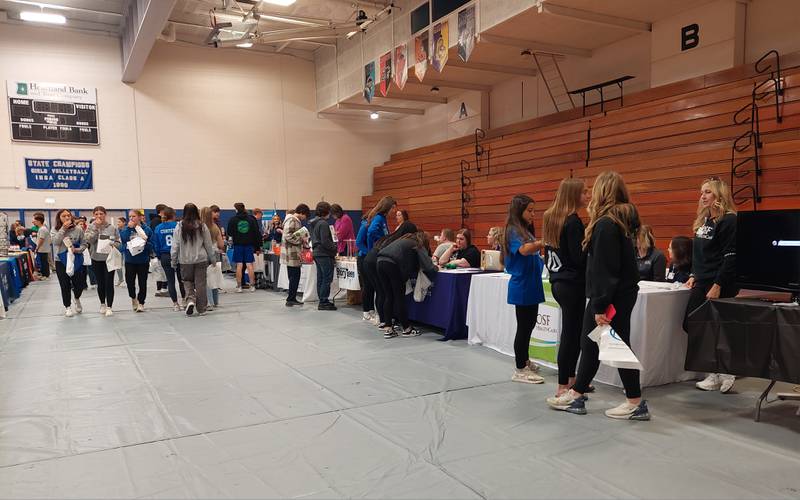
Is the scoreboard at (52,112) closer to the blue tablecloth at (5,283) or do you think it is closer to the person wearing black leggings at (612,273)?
the blue tablecloth at (5,283)

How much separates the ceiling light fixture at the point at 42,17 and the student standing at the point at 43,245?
4147mm

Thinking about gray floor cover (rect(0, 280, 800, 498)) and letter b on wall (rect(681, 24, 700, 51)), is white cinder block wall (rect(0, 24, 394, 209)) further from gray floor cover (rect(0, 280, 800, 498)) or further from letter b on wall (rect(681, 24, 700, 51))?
letter b on wall (rect(681, 24, 700, 51))

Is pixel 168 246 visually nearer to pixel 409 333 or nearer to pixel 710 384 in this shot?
pixel 409 333

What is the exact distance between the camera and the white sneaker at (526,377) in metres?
3.72

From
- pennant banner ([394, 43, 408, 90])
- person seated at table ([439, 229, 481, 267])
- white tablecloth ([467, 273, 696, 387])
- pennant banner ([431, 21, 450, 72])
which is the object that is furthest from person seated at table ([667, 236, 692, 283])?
pennant banner ([394, 43, 408, 90])

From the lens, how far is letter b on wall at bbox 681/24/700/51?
26.4ft

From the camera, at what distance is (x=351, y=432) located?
2867 mm

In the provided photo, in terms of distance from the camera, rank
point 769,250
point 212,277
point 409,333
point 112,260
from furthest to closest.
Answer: point 212,277
point 112,260
point 409,333
point 769,250

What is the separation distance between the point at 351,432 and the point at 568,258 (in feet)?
5.23

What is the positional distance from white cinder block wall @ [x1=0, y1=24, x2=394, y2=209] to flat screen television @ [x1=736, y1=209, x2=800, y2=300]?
498 inches

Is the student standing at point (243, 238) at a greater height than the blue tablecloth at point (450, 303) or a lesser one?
greater

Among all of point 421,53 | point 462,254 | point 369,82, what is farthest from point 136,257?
point 369,82

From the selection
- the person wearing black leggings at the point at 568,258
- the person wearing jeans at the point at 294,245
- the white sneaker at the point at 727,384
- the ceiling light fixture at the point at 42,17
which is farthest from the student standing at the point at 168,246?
the ceiling light fixture at the point at 42,17

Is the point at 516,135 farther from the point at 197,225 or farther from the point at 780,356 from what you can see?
the point at 780,356
